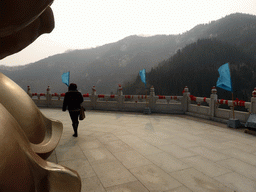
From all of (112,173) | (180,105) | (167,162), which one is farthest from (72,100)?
(180,105)

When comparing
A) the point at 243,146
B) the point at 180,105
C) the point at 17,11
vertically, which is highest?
the point at 17,11

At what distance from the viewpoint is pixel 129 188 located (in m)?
2.57

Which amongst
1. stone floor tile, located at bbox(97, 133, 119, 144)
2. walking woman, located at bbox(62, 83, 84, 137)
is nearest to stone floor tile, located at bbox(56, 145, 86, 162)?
stone floor tile, located at bbox(97, 133, 119, 144)

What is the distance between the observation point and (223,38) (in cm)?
9662

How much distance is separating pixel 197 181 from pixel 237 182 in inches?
26.3

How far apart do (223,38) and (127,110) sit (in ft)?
351

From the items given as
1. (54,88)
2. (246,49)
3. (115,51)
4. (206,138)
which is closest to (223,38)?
(246,49)

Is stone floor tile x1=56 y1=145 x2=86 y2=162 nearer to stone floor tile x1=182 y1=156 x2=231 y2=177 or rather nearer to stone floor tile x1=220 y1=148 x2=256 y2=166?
stone floor tile x1=182 y1=156 x2=231 y2=177

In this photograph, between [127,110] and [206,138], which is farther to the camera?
[127,110]

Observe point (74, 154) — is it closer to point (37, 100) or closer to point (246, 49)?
point (37, 100)

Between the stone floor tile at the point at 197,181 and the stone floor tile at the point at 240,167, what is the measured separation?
2.45 ft

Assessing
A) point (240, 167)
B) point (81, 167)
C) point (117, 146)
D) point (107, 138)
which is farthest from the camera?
point (107, 138)

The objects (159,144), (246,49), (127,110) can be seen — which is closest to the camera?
(159,144)

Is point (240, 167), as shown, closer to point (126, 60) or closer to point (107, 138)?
point (107, 138)
